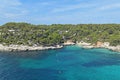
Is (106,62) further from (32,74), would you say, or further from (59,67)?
(32,74)

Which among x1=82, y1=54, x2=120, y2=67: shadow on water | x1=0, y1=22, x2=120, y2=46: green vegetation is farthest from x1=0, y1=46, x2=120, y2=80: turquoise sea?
x1=0, y1=22, x2=120, y2=46: green vegetation

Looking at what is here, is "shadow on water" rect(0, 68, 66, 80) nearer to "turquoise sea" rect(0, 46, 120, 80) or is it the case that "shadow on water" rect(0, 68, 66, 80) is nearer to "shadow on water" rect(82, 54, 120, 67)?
"turquoise sea" rect(0, 46, 120, 80)

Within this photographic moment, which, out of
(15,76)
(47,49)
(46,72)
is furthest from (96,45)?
(15,76)

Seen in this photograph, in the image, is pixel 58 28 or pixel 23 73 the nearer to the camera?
pixel 23 73

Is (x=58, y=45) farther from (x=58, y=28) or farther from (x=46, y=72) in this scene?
(x=46, y=72)

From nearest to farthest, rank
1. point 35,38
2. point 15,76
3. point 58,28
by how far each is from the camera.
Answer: point 15,76, point 35,38, point 58,28

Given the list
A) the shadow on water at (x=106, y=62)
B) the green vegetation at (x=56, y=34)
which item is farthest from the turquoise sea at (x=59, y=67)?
the green vegetation at (x=56, y=34)
